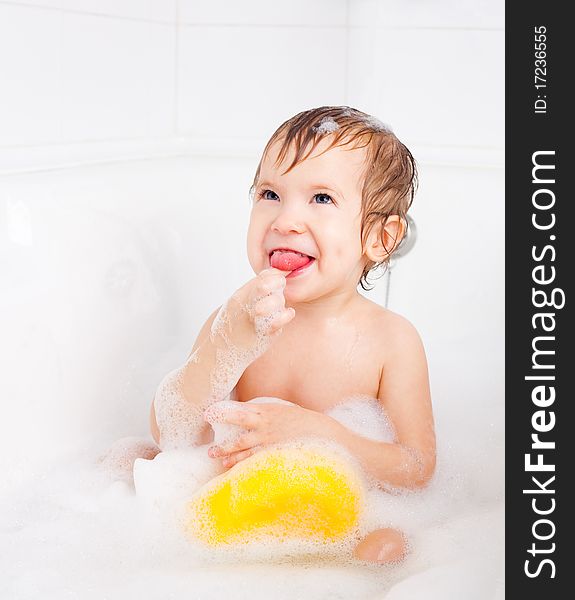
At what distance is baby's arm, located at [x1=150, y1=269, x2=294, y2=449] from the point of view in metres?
1.00

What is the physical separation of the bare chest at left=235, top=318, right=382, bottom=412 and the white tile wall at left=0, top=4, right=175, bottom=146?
51 centimetres

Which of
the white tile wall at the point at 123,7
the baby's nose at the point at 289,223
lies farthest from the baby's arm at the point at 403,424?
the white tile wall at the point at 123,7

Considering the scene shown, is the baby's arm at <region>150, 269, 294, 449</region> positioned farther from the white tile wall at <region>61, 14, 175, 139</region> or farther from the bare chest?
the white tile wall at <region>61, 14, 175, 139</region>

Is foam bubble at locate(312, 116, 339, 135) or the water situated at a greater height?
foam bubble at locate(312, 116, 339, 135)

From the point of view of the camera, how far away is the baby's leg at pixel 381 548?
935 mm

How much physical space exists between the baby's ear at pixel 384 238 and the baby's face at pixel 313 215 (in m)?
0.05

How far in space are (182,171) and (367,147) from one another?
0.66 m

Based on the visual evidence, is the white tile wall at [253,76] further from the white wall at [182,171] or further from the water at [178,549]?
the water at [178,549]

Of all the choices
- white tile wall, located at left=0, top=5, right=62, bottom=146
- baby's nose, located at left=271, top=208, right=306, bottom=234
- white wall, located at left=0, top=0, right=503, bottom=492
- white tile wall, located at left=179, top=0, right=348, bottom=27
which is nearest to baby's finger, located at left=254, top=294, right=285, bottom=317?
baby's nose, located at left=271, top=208, right=306, bottom=234

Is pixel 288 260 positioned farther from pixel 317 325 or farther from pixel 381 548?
pixel 381 548

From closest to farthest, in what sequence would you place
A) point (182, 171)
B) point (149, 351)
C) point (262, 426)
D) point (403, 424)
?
point (262, 426) < point (403, 424) < point (149, 351) < point (182, 171)

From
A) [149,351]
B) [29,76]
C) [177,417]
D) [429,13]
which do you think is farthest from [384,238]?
[429,13]

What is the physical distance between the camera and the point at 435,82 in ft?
5.67

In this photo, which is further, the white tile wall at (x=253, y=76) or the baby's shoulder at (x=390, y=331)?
the white tile wall at (x=253, y=76)
